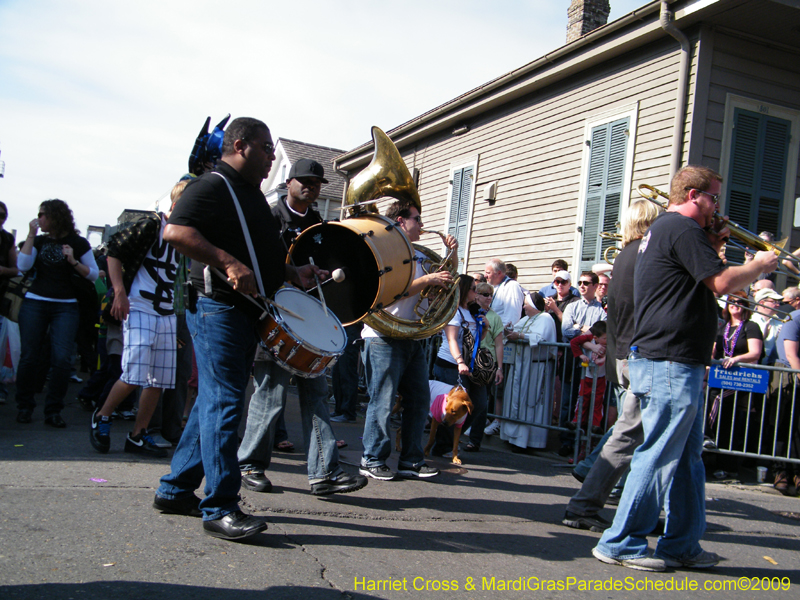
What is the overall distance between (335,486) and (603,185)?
8234 millimetres

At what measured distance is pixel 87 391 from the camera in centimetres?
730

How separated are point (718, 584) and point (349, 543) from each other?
184 centimetres

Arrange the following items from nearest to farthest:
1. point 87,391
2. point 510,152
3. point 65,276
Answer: point 65,276, point 87,391, point 510,152

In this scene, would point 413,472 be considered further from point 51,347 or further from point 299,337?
point 51,347

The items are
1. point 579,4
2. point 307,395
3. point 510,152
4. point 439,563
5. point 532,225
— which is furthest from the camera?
point 579,4

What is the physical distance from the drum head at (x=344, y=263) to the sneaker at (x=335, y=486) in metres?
0.98

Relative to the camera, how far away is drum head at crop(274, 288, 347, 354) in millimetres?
3443

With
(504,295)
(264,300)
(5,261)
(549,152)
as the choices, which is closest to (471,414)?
(504,295)

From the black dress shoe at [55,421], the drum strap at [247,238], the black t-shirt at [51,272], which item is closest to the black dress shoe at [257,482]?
the drum strap at [247,238]

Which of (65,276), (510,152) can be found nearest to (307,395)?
(65,276)

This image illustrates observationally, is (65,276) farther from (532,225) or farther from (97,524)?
(532,225)

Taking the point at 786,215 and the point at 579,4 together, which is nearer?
the point at 786,215

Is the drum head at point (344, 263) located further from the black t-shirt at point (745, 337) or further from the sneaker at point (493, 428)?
the black t-shirt at point (745, 337)

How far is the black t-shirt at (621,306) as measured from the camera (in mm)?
4215
